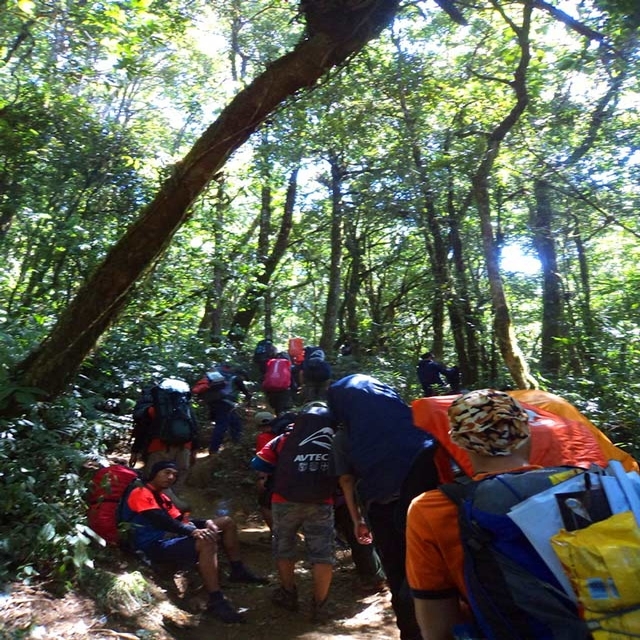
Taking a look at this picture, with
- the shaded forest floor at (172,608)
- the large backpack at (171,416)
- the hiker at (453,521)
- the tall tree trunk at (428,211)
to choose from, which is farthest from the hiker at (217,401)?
the hiker at (453,521)

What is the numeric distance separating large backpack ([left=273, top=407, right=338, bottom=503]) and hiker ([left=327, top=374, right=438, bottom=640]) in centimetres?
76

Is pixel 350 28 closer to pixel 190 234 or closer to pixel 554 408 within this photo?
pixel 554 408

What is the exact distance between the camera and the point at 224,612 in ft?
14.9

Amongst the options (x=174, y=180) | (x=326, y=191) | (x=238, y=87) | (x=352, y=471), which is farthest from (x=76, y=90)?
(x=352, y=471)

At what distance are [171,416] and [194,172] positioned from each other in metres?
2.77

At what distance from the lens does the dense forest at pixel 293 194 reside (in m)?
5.22

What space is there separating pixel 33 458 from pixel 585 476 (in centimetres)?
444

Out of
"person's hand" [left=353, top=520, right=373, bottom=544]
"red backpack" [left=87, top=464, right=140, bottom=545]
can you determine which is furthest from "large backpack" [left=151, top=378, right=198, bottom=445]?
"person's hand" [left=353, top=520, right=373, bottom=544]

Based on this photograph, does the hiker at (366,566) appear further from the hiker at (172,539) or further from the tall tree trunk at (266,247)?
the tall tree trunk at (266,247)

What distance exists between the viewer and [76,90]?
57.1 ft

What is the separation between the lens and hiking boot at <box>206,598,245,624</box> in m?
4.51

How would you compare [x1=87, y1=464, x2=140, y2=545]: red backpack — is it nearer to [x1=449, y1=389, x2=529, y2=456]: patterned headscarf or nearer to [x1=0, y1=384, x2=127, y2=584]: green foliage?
[x1=0, y1=384, x2=127, y2=584]: green foliage

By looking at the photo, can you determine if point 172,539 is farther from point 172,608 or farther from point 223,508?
point 223,508

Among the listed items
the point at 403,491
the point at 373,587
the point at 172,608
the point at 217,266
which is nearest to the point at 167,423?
the point at 172,608
